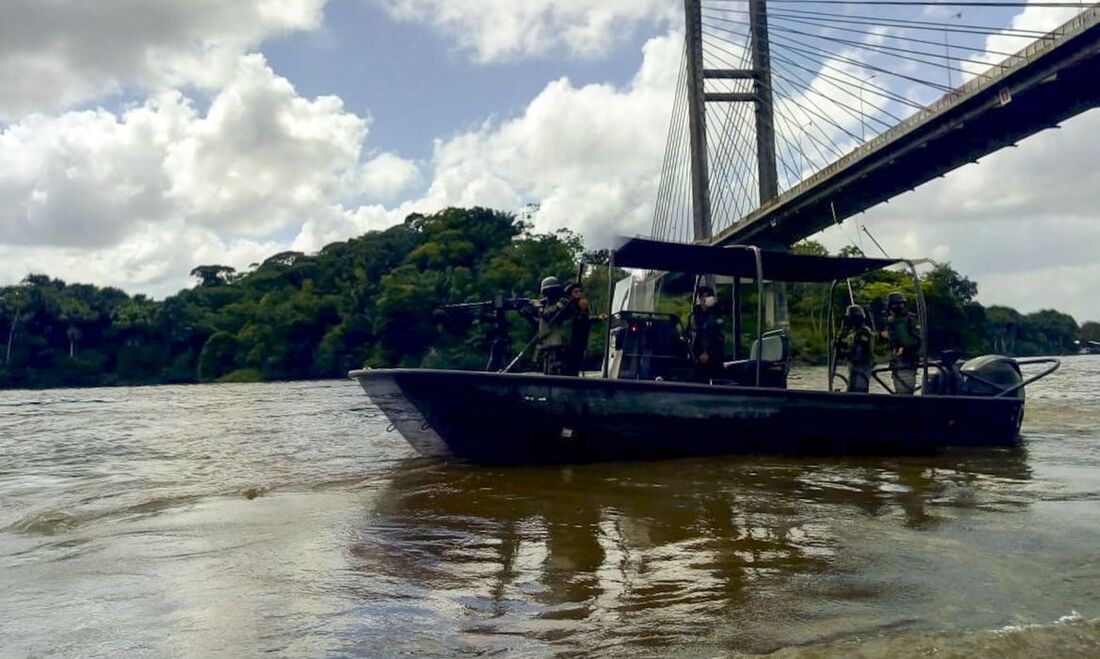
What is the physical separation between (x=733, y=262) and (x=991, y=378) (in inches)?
127

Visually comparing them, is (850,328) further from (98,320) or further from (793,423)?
(98,320)

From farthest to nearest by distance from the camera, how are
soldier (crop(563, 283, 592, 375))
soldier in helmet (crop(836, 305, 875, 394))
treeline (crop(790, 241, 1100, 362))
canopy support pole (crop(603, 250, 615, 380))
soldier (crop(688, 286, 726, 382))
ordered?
1. treeline (crop(790, 241, 1100, 362))
2. soldier in helmet (crop(836, 305, 875, 394))
3. soldier (crop(688, 286, 726, 382))
4. soldier (crop(563, 283, 592, 375))
5. canopy support pole (crop(603, 250, 615, 380))

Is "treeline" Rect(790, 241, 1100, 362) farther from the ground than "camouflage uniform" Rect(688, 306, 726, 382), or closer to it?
farther from the ground

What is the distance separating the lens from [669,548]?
4.67 m

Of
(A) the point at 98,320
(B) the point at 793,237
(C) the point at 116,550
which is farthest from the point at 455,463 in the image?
(A) the point at 98,320

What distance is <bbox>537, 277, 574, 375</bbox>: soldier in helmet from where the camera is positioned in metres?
8.20

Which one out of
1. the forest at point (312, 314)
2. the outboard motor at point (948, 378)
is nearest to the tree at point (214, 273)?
the forest at point (312, 314)

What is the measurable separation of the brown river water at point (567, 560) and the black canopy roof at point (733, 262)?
1.96 meters

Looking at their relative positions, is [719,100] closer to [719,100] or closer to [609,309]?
[719,100]

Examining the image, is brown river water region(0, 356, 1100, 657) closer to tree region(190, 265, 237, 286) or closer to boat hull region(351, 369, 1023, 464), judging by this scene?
boat hull region(351, 369, 1023, 464)

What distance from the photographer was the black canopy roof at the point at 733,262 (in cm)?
843

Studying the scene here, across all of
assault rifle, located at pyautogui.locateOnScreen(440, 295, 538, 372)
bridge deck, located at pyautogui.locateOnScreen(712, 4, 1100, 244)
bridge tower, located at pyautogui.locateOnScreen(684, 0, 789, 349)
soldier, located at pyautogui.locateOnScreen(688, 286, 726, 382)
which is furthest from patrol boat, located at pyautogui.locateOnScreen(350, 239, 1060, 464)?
bridge tower, located at pyautogui.locateOnScreen(684, 0, 789, 349)

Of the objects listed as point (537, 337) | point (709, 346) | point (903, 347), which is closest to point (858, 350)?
point (903, 347)

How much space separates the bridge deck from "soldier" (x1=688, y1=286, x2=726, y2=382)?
→ 1307cm
